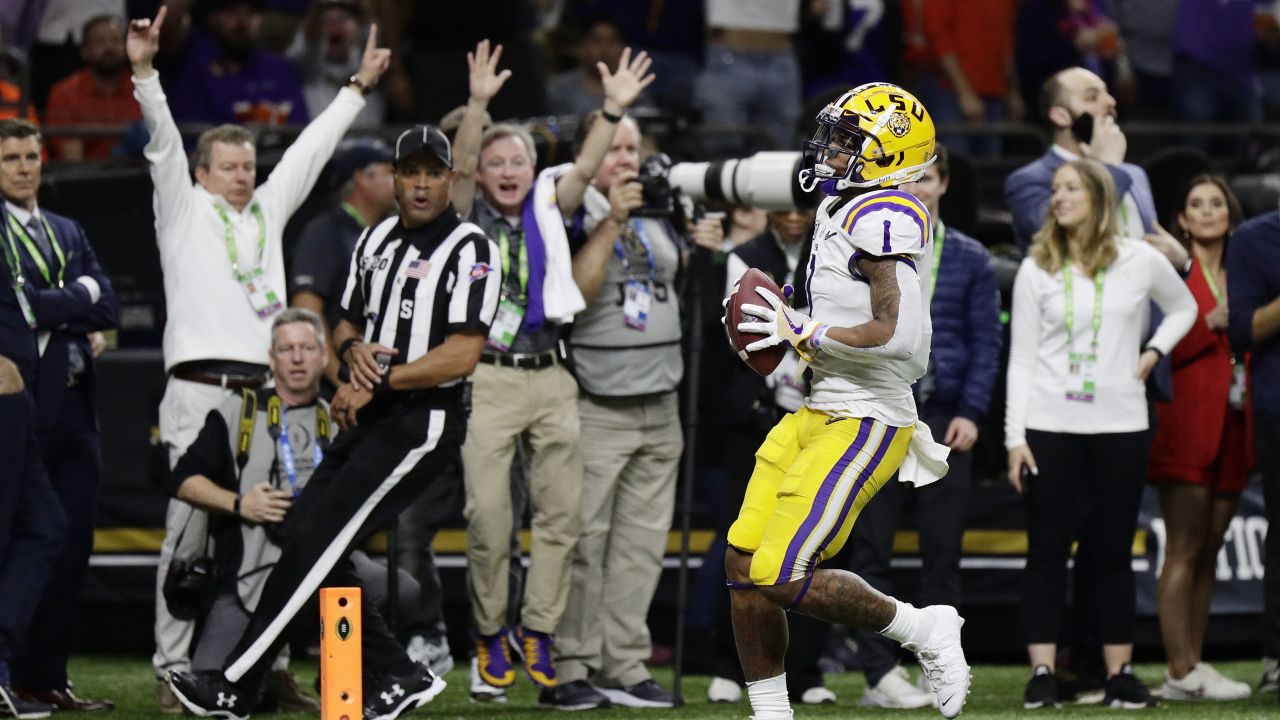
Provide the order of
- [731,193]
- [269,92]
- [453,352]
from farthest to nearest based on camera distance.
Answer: [269,92]
[731,193]
[453,352]

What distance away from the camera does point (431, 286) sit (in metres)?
6.59

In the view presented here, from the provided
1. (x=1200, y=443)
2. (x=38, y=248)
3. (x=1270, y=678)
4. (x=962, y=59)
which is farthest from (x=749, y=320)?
(x=962, y=59)

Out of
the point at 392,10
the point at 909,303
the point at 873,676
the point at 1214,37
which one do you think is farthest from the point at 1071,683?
the point at 392,10

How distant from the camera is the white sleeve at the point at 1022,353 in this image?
7.31m

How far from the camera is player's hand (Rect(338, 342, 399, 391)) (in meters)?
6.43

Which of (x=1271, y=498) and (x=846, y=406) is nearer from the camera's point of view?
(x=846, y=406)

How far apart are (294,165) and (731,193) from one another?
1.68 meters

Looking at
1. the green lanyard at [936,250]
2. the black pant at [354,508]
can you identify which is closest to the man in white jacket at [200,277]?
the black pant at [354,508]

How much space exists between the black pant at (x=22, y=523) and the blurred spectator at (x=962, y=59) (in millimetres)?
5713

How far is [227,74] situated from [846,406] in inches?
216

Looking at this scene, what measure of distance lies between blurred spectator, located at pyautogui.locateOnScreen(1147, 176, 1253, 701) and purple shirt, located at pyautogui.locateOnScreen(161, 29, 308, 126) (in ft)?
15.3

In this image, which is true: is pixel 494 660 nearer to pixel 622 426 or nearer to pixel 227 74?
pixel 622 426

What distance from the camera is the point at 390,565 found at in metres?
6.92

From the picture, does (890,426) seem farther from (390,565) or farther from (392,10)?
(392,10)
